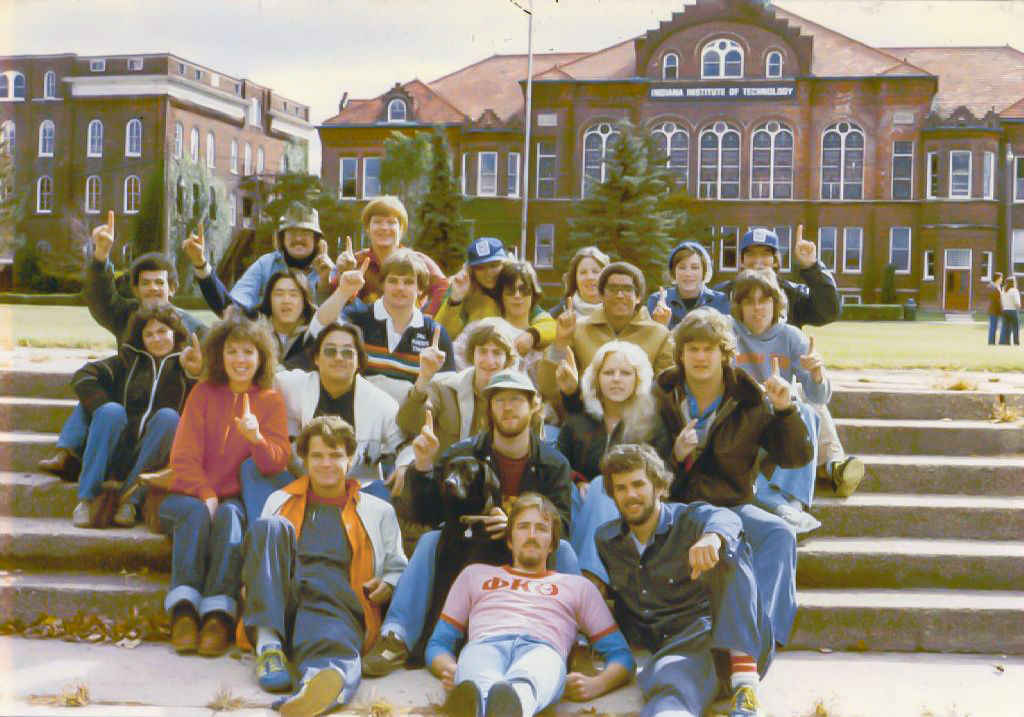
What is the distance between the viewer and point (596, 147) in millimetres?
35531

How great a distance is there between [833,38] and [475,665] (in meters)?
36.6

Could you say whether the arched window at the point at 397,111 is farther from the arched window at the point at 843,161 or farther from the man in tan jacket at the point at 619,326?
the man in tan jacket at the point at 619,326

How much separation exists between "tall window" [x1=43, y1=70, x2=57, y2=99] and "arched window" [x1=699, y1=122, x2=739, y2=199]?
25.1 m

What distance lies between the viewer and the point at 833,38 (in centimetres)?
3625

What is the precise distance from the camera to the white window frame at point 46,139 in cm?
1774

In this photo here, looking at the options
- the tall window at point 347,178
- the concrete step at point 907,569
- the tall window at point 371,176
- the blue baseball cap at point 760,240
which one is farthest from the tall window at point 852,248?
the concrete step at point 907,569

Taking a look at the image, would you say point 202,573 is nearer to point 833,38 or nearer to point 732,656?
point 732,656

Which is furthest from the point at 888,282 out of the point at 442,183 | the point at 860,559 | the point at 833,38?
the point at 860,559

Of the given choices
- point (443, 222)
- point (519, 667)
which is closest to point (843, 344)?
point (519, 667)

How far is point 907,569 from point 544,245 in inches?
1229

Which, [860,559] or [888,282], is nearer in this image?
[860,559]

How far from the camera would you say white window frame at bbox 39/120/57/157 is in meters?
17.7

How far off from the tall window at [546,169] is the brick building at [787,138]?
0.05 m

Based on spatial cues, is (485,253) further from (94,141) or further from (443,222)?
(443,222)
